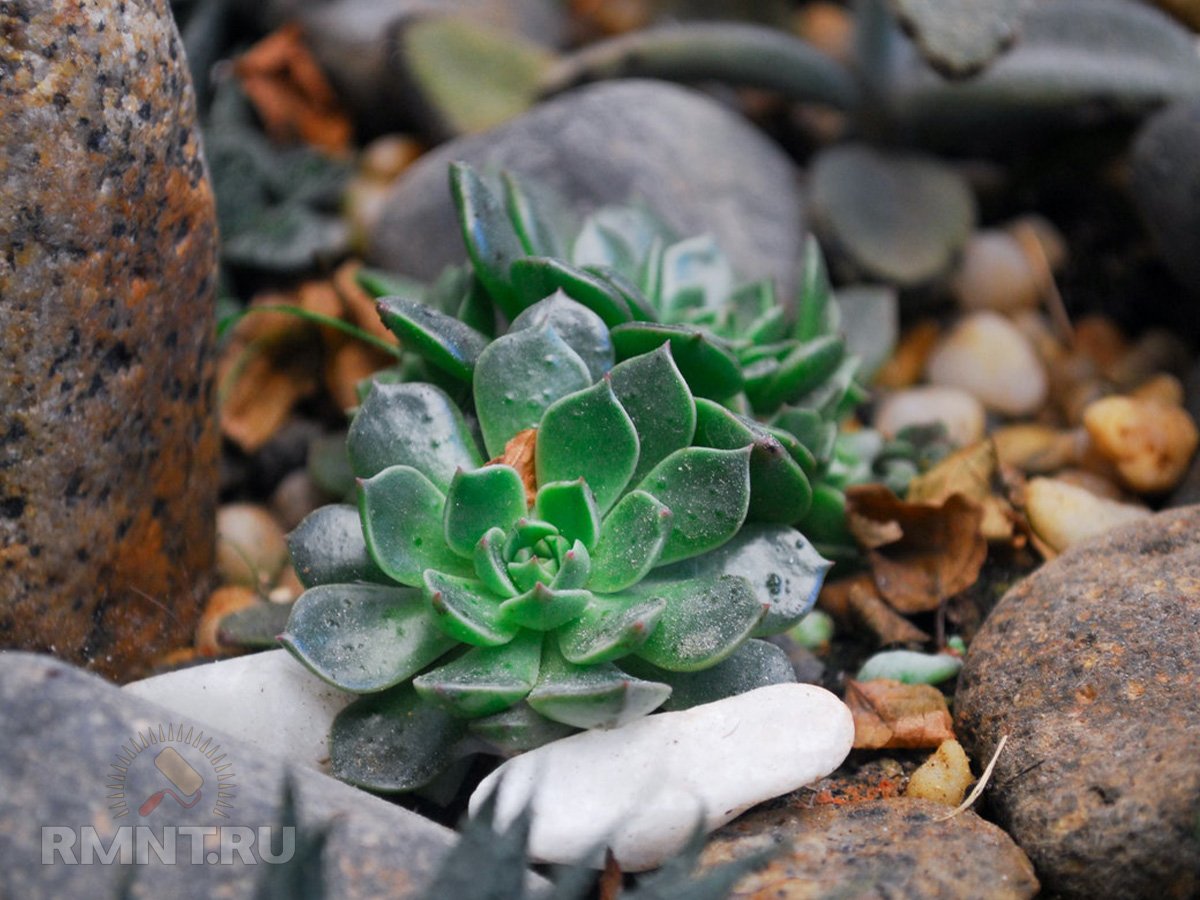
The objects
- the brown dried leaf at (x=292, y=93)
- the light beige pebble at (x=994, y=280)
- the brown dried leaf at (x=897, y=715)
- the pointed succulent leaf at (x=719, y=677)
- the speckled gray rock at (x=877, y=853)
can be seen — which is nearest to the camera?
the speckled gray rock at (x=877, y=853)

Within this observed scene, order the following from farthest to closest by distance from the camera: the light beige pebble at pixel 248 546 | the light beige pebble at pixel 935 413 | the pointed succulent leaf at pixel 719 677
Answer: the light beige pebble at pixel 935 413, the light beige pebble at pixel 248 546, the pointed succulent leaf at pixel 719 677

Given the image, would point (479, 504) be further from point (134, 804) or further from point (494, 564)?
point (134, 804)

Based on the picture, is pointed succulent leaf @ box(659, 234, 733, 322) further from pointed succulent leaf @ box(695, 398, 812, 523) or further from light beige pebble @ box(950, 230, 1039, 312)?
light beige pebble @ box(950, 230, 1039, 312)

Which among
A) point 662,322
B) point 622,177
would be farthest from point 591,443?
point 622,177

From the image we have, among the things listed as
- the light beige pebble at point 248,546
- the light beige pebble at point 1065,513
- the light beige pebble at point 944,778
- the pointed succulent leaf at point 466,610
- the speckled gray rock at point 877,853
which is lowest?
the light beige pebble at point 248,546

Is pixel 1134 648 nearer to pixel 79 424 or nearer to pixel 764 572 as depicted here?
pixel 764 572

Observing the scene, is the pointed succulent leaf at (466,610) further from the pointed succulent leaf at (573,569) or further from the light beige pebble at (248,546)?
the light beige pebble at (248,546)

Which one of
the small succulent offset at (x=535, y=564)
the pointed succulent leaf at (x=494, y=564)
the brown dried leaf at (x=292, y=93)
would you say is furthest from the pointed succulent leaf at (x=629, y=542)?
the brown dried leaf at (x=292, y=93)
